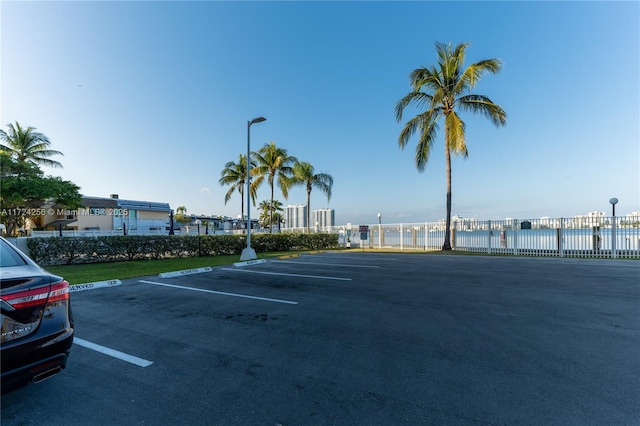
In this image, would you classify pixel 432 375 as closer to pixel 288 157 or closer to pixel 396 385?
pixel 396 385

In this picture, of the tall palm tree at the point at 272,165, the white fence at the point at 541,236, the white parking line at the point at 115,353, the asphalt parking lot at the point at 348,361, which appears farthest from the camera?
the tall palm tree at the point at 272,165

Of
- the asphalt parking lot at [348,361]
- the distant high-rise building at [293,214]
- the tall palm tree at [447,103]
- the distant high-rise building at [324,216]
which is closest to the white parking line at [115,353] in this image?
the asphalt parking lot at [348,361]

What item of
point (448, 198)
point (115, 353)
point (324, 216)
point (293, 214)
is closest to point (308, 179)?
point (448, 198)

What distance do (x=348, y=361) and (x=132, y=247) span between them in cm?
1464

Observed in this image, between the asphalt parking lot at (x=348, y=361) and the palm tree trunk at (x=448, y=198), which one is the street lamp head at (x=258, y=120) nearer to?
the asphalt parking lot at (x=348, y=361)

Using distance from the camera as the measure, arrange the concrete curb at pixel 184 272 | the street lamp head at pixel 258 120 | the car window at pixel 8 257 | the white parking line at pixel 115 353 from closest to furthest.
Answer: the car window at pixel 8 257 < the white parking line at pixel 115 353 < the concrete curb at pixel 184 272 < the street lamp head at pixel 258 120

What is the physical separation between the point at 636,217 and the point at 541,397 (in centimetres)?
1541

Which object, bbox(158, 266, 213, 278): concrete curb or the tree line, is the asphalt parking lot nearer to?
bbox(158, 266, 213, 278): concrete curb

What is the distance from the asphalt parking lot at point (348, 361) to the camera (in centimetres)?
249

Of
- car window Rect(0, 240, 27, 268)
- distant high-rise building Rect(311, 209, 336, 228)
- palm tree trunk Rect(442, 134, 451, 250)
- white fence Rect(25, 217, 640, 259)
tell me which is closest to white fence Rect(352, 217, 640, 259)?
white fence Rect(25, 217, 640, 259)

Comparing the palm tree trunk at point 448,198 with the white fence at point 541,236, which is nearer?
the white fence at point 541,236

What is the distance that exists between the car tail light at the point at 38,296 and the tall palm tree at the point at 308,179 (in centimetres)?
2329

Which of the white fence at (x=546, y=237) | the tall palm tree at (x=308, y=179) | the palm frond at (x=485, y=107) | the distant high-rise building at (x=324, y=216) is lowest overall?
the white fence at (x=546, y=237)

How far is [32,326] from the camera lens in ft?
7.64
